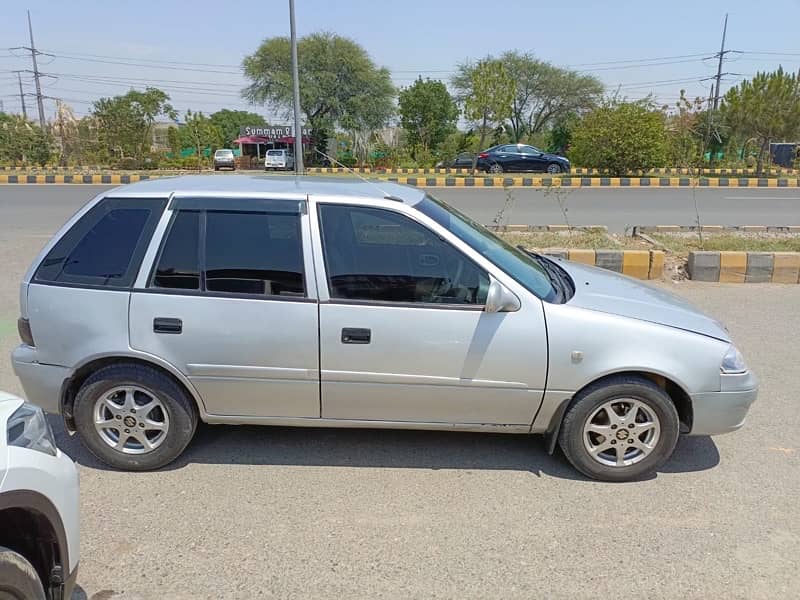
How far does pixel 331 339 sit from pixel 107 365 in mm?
1296

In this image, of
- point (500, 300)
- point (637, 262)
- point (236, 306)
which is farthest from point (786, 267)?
point (236, 306)

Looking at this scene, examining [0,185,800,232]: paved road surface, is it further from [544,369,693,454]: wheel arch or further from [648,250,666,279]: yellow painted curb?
[544,369,693,454]: wheel arch

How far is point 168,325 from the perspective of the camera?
130 inches

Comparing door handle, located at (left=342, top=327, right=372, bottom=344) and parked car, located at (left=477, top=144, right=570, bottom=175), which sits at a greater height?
parked car, located at (left=477, top=144, right=570, bottom=175)

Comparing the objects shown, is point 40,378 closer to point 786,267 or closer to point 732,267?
point 732,267

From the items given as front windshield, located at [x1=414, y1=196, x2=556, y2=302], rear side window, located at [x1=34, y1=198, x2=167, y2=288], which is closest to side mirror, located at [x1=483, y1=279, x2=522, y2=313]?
front windshield, located at [x1=414, y1=196, x2=556, y2=302]

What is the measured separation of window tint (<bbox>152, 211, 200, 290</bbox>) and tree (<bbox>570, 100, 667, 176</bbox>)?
2383 cm

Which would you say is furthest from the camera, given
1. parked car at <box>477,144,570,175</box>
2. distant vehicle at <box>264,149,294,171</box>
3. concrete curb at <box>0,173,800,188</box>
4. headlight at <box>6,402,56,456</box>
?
distant vehicle at <box>264,149,294,171</box>

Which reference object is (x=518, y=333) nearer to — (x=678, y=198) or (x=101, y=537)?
(x=101, y=537)

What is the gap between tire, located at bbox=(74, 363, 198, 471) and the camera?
11.1ft

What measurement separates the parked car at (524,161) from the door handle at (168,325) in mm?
27150

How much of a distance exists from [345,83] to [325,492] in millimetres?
43131

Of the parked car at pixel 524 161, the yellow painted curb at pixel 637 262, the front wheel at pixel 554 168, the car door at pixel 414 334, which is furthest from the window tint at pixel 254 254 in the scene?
the front wheel at pixel 554 168

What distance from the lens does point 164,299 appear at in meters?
3.32
